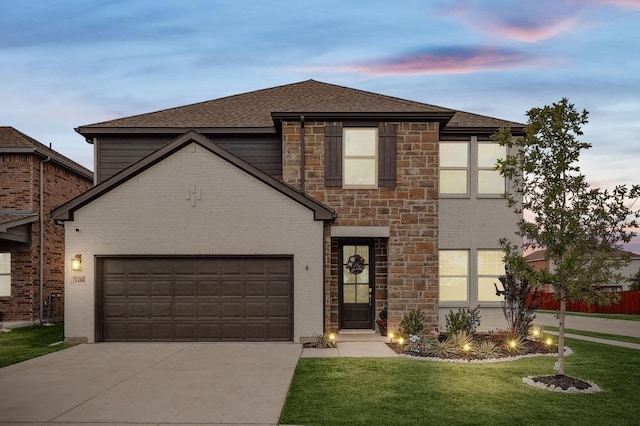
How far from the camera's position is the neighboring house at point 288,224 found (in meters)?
15.1

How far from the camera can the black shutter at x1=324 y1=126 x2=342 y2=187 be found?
52.9ft

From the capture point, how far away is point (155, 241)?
15156 mm

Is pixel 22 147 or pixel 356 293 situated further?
pixel 22 147

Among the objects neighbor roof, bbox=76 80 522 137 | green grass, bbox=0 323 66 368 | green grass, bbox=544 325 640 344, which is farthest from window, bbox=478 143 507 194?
green grass, bbox=0 323 66 368

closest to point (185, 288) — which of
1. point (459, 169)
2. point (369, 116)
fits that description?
point (369, 116)

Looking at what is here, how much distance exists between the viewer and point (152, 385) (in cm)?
993

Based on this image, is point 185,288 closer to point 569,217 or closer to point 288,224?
point 288,224

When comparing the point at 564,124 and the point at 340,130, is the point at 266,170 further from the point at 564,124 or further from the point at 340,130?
the point at 564,124

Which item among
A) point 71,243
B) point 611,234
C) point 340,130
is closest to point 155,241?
point 71,243

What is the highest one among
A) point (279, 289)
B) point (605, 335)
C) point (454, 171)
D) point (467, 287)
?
point (454, 171)

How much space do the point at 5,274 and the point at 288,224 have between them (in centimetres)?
1220

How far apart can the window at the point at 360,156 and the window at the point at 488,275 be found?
428cm

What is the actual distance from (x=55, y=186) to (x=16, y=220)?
3.53 meters

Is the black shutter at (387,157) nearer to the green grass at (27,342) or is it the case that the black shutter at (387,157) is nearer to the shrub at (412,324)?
the shrub at (412,324)
